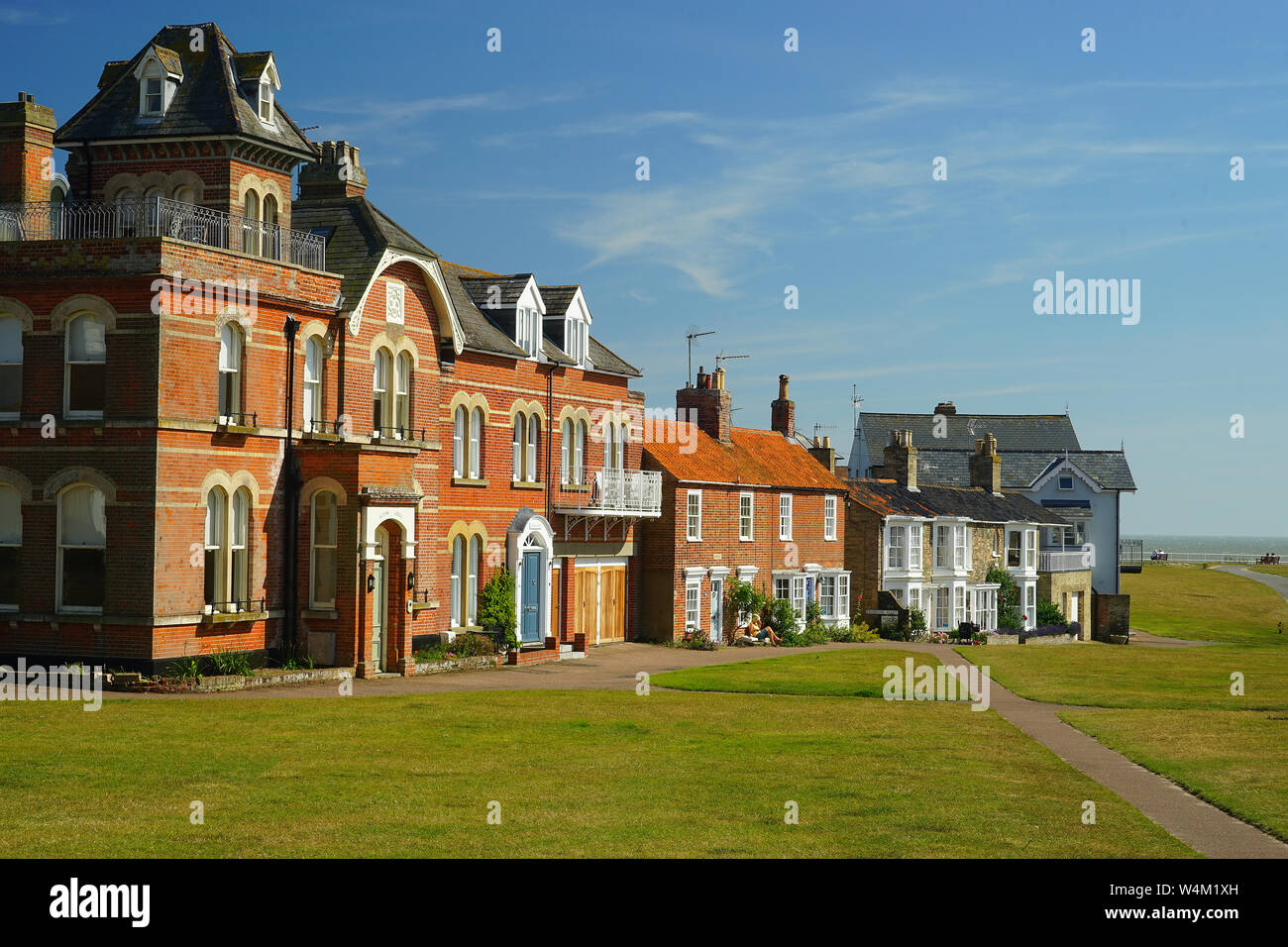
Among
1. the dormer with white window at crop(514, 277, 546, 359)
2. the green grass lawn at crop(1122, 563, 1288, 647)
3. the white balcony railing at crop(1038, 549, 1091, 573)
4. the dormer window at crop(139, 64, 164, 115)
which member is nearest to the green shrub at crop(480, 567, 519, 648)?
the dormer with white window at crop(514, 277, 546, 359)

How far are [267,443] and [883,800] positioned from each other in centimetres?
1748

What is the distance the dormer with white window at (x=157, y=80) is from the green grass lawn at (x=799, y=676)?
16.8 m

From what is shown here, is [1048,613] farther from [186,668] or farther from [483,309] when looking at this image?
[186,668]

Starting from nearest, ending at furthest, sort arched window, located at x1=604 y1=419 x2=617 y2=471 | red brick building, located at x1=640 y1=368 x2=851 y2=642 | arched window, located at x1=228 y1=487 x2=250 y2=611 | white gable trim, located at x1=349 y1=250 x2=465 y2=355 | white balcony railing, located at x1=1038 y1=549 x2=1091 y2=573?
1. arched window, located at x1=228 y1=487 x2=250 y2=611
2. white gable trim, located at x1=349 y1=250 x2=465 y2=355
3. arched window, located at x1=604 y1=419 x2=617 y2=471
4. red brick building, located at x1=640 y1=368 x2=851 y2=642
5. white balcony railing, located at x1=1038 y1=549 x2=1091 y2=573

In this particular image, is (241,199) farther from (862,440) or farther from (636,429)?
(862,440)

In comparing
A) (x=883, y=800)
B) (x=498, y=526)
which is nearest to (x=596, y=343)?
(x=498, y=526)

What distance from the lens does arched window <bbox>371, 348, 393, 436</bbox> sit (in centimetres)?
3155

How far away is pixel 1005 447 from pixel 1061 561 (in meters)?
22.0

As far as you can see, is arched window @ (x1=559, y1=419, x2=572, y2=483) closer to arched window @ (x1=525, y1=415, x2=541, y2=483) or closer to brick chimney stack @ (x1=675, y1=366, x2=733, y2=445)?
arched window @ (x1=525, y1=415, x2=541, y2=483)

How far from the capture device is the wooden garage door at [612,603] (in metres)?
41.4

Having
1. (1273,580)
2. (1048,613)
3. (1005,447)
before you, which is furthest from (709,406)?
(1273,580)

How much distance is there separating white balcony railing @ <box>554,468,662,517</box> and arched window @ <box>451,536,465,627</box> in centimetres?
469

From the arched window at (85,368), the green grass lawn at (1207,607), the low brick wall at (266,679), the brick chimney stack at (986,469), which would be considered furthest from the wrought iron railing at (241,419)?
the green grass lawn at (1207,607)

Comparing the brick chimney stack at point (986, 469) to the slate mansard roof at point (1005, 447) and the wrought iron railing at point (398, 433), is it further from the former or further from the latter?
the wrought iron railing at point (398, 433)
